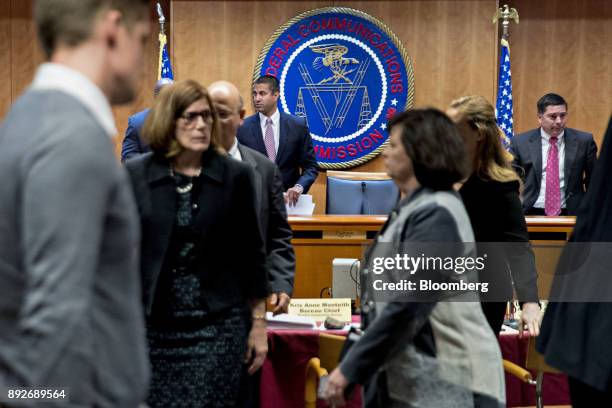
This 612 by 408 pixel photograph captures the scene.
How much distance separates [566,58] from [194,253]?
287 inches

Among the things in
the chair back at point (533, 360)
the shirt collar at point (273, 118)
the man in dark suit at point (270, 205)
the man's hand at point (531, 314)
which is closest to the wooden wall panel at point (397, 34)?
the shirt collar at point (273, 118)

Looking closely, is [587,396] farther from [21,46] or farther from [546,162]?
[21,46]

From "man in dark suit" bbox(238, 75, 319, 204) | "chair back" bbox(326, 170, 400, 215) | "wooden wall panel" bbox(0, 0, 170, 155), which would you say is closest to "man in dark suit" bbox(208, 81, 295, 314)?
"chair back" bbox(326, 170, 400, 215)

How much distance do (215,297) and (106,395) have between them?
4.46 ft

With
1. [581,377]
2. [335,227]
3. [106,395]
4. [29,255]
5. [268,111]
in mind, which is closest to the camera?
[29,255]

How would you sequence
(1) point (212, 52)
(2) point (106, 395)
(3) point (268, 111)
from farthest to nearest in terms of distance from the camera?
(1) point (212, 52) < (3) point (268, 111) < (2) point (106, 395)

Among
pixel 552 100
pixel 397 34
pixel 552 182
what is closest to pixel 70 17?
pixel 552 100

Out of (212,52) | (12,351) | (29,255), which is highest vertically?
(212,52)

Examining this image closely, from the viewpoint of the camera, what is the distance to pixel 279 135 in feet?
23.7

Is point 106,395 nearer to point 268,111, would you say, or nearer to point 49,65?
point 49,65

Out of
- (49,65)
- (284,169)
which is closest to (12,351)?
(49,65)

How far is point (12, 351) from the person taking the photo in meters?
1.15

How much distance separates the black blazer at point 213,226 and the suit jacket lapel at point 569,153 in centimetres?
548

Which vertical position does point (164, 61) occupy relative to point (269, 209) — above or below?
above
